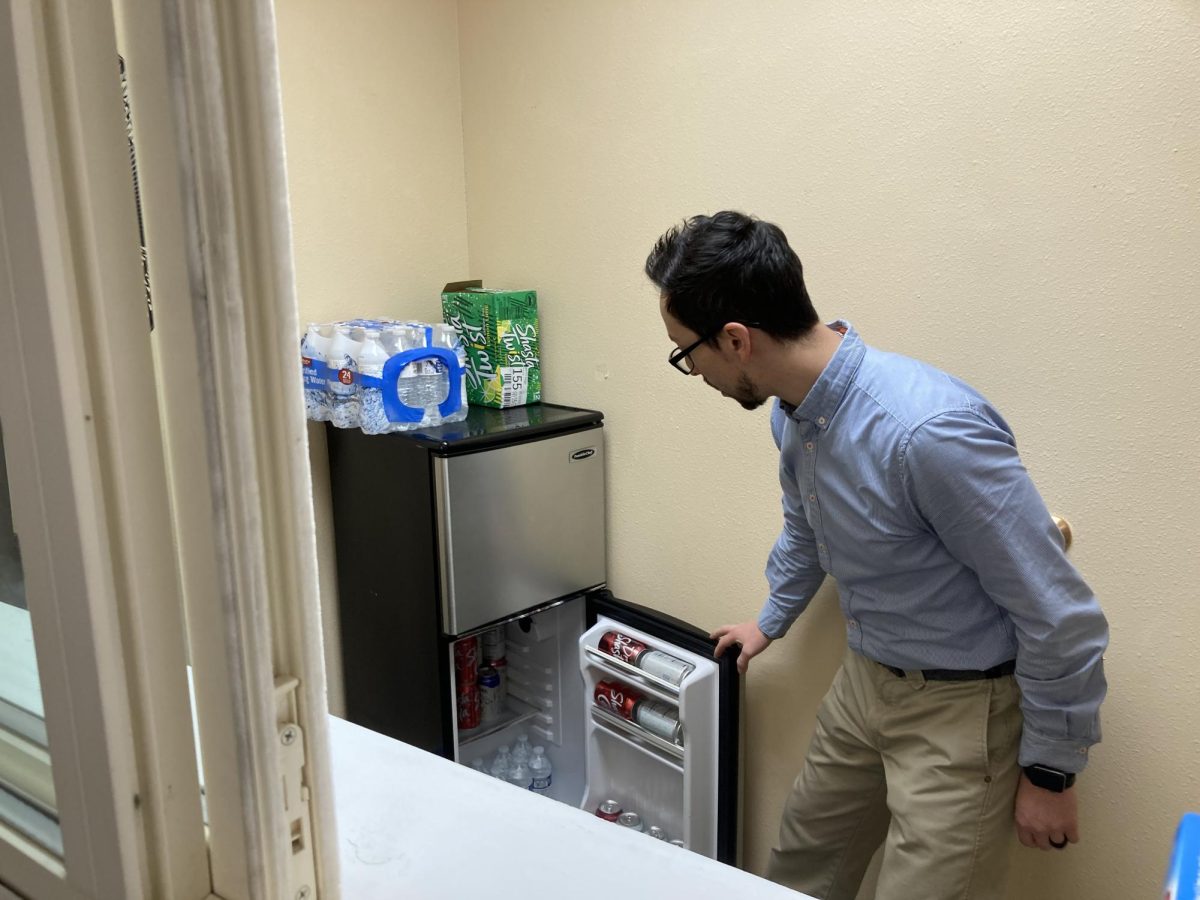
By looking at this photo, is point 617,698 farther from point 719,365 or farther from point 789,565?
point 719,365

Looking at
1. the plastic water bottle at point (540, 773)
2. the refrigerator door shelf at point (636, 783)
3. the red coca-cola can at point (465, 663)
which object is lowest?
the plastic water bottle at point (540, 773)

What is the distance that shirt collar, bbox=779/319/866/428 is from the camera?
4.70 ft

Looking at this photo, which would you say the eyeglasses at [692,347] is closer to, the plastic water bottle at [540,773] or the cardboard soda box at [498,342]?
the cardboard soda box at [498,342]

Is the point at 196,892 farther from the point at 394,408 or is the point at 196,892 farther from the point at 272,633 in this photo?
the point at 394,408

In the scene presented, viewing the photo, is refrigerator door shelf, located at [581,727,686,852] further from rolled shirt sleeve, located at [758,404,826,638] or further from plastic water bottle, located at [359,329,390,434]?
plastic water bottle, located at [359,329,390,434]

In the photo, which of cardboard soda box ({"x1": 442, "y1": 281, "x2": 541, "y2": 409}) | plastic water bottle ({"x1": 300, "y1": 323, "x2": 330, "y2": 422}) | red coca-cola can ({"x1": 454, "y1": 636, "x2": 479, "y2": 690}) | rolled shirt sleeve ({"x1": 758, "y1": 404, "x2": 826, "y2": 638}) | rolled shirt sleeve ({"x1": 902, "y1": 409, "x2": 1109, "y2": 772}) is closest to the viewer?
rolled shirt sleeve ({"x1": 902, "y1": 409, "x2": 1109, "y2": 772})

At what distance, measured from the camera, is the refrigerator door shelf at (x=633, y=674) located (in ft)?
6.44

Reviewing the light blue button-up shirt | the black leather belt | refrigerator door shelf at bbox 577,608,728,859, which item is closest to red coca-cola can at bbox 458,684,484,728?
refrigerator door shelf at bbox 577,608,728,859

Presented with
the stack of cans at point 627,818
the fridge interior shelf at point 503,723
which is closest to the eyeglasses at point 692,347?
the stack of cans at point 627,818

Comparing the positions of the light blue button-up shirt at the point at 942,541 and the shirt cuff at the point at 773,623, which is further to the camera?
the shirt cuff at the point at 773,623

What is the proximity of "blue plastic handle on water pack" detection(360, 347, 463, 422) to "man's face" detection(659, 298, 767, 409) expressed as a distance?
0.68 meters

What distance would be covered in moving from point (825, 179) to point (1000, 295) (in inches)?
15.8

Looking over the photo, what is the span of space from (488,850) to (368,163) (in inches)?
72.4

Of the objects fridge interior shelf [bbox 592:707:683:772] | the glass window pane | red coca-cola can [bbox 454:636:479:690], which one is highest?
the glass window pane
